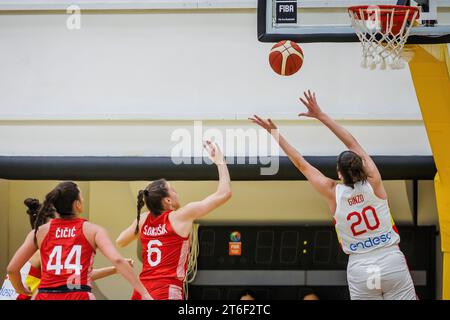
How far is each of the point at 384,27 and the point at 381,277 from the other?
6.93ft

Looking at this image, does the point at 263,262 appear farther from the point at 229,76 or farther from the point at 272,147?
the point at 229,76

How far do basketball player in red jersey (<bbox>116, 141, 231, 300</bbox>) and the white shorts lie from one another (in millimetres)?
1104

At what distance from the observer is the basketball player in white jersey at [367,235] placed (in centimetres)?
555

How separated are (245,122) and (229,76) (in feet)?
1.74

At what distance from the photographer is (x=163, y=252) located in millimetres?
5441

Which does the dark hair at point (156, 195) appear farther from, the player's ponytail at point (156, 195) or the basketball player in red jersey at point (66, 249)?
the basketball player in red jersey at point (66, 249)

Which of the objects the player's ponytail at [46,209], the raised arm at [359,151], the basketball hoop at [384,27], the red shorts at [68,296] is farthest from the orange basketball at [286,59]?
the red shorts at [68,296]

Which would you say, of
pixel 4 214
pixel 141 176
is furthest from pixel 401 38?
pixel 4 214

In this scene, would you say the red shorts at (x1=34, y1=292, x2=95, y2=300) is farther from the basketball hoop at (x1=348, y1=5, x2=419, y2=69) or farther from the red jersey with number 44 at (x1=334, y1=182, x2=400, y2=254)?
the basketball hoop at (x1=348, y1=5, x2=419, y2=69)

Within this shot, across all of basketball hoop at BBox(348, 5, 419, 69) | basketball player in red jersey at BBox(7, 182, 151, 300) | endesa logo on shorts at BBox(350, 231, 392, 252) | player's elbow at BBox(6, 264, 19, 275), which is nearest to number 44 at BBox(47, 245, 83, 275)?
basketball player in red jersey at BBox(7, 182, 151, 300)

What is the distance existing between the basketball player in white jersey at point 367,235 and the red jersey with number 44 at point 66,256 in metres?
1.49

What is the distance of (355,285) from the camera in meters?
5.61

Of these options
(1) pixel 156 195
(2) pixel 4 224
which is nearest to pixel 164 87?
(2) pixel 4 224

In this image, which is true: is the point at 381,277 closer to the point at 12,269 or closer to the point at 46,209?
the point at 46,209
